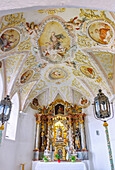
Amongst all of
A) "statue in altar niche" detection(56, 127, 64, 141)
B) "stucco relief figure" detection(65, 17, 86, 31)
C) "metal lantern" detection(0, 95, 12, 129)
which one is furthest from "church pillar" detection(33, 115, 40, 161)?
"stucco relief figure" detection(65, 17, 86, 31)

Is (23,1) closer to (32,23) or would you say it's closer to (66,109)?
(32,23)

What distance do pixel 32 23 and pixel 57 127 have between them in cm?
949

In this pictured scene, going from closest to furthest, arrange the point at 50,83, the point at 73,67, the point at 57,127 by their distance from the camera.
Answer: the point at 73,67
the point at 57,127
the point at 50,83

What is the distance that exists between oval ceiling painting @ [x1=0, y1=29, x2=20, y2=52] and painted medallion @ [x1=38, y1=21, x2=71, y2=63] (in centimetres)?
156

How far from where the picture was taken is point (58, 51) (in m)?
9.78

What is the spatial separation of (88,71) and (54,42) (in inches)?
144

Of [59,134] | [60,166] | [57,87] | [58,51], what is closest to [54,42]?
[58,51]

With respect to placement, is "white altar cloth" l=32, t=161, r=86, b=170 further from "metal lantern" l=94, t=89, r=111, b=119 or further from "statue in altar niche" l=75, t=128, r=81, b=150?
"metal lantern" l=94, t=89, r=111, b=119

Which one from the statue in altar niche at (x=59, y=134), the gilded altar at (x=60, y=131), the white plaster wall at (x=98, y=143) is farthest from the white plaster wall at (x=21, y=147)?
the white plaster wall at (x=98, y=143)

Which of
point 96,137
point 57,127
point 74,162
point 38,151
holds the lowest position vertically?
point 74,162

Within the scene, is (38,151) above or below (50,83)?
below

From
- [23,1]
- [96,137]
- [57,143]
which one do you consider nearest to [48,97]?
[57,143]

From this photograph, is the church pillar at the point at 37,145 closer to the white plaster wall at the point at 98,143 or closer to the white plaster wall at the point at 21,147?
the white plaster wall at the point at 21,147

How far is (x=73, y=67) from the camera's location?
37.2 ft
